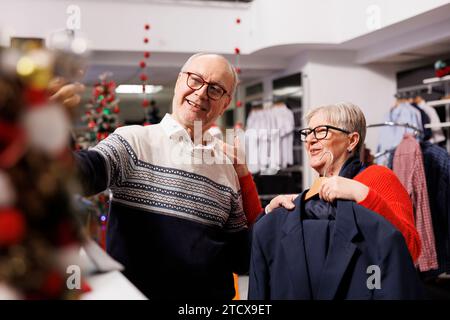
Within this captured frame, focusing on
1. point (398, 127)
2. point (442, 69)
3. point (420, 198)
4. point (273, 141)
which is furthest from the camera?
point (273, 141)

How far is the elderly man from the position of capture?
48.4 inches

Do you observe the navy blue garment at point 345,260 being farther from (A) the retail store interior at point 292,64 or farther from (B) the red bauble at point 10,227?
(A) the retail store interior at point 292,64

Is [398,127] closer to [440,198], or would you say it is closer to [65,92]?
[440,198]

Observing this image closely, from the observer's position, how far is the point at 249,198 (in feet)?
5.14

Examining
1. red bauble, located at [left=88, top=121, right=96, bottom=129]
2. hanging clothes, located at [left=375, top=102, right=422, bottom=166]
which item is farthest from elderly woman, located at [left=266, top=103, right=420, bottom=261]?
red bauble, located at [left=88, top=121, right=96, bottom=129]

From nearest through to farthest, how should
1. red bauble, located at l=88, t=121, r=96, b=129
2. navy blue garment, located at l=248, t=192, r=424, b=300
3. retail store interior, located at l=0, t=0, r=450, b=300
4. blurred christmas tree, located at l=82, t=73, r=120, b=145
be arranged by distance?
navy blue garment, located at l=248, t=192, r=424, b=300
retail store interior, located at l=0, t=0, r=450, b=300
red bauble, located at l=88, t=121, r=96, b=129
blurred christmas tree, located at l=82, t=73, r=120, b=145

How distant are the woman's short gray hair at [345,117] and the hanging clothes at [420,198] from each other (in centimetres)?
277

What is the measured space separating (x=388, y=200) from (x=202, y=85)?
0.66 metres

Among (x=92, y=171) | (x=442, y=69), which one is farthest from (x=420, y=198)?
(x=92, y=171)

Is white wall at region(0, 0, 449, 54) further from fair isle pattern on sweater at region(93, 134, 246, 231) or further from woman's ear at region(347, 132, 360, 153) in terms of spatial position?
fair isle pattern on sweater at region(93, 134, 246, 231)

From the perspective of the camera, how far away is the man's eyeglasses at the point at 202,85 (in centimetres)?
128

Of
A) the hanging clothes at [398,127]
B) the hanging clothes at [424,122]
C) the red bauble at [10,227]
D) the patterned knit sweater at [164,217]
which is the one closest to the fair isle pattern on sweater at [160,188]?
the patterned knit sweater at [164,217]

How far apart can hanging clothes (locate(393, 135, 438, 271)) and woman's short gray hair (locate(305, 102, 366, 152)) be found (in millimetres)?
2770
